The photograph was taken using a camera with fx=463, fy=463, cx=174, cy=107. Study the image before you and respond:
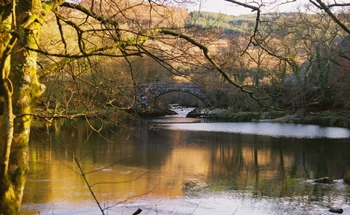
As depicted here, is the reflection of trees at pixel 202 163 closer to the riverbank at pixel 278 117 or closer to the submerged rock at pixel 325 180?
the submerged rock at pixel 325 180

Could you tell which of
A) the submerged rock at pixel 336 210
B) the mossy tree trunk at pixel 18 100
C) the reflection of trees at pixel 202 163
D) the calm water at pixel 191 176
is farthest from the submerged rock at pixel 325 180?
the mossy tree trunk at pixel 18 100

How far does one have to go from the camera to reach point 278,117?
35.0m

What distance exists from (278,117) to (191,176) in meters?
23.5

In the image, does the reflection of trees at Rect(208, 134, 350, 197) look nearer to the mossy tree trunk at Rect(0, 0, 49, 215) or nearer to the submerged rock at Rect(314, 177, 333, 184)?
the submerged rock at Rect(314, 177, 333, 184)

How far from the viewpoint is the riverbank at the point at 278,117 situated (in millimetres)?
28297

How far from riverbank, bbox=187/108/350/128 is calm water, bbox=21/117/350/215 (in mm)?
7266

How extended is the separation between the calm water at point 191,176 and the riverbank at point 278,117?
727 cm

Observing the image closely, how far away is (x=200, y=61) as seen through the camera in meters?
3.91

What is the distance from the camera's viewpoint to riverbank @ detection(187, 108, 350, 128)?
28.3m

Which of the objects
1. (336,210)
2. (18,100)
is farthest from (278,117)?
(18,100)

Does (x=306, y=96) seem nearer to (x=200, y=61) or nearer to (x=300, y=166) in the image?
(x=300, y=166)

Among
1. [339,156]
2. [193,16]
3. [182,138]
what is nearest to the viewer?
[193,16]

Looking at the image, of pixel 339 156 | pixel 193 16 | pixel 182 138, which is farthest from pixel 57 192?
pixel 182 138

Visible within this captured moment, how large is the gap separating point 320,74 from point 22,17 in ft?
98.9
